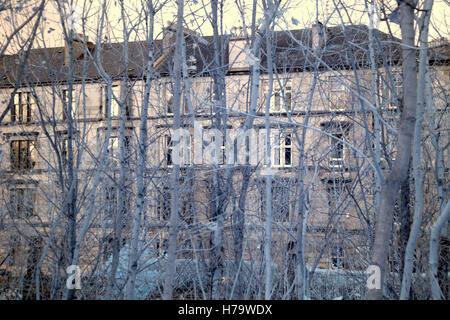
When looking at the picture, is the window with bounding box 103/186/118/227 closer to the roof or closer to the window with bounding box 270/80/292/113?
the roof

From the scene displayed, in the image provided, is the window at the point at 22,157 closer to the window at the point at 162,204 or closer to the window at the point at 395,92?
the window at the point at 162,204

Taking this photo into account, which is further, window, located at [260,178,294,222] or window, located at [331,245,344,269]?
window, located at [260,178,294,222]

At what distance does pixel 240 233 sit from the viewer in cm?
460

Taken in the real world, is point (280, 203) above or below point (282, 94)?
below

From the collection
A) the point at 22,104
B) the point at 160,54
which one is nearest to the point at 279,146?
the point at 160,54

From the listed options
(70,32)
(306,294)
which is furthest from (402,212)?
(70,32)

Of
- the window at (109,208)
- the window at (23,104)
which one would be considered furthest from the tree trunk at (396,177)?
the window at (23,104)

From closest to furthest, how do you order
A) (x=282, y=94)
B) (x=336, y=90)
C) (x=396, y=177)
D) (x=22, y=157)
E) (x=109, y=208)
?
(x=396, y=177)
(x=282, y=94)
(x=336, y=90)
(x=109, y=208)
(x=22, y=157)

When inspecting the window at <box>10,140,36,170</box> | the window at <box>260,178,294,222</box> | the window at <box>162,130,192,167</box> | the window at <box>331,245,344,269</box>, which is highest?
the window at <box>162,130,192,167</box>

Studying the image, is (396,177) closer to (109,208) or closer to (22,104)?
(22,104)

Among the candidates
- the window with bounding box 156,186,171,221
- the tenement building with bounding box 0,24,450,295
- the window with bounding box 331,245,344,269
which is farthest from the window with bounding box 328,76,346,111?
the window with bounding box 156,186,171,221

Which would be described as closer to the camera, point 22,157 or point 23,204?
point 23,204

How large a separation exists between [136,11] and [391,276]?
4.17 meters
